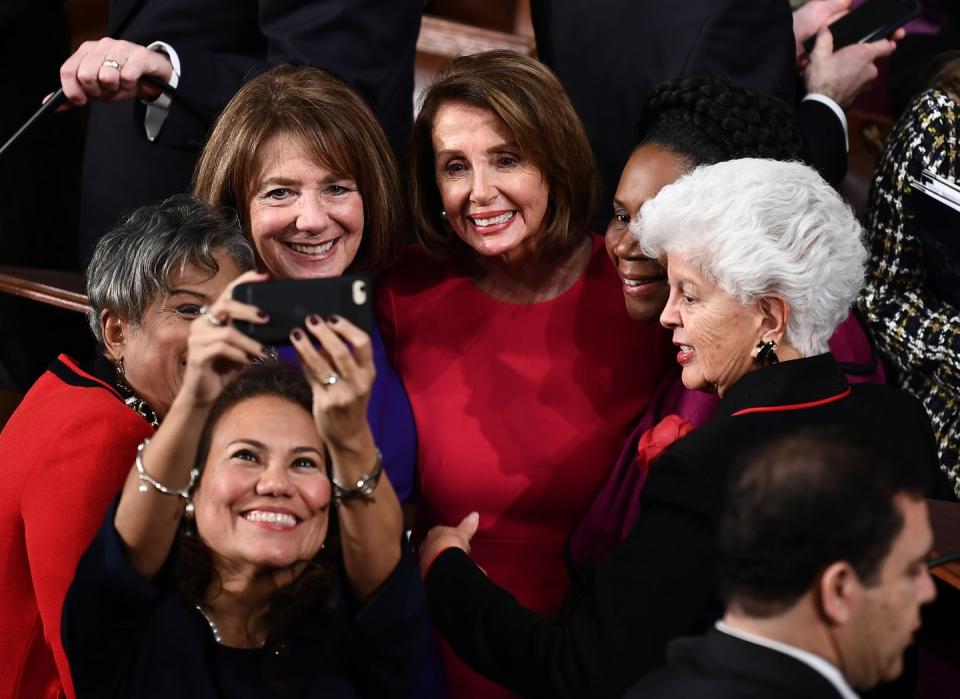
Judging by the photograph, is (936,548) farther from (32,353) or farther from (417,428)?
(32,353)

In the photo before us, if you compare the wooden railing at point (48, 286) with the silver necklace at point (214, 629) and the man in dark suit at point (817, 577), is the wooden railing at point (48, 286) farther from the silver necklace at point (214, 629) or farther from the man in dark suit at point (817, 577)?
the man in dark suit at point (817, 577)

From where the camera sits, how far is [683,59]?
10.2 feet

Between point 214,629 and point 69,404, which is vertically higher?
point 69,404

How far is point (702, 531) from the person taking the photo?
2086mm

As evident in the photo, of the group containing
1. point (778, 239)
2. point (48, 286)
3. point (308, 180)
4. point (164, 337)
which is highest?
point (778, 239)

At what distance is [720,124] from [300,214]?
2.67ft

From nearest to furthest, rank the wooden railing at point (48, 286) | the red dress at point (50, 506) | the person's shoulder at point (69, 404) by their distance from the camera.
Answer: the red dress at point (50, 506) < the person's shoulder at point (69, 404) < the wooden railing at point (48, 286)

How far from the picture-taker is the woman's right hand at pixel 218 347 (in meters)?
1.83

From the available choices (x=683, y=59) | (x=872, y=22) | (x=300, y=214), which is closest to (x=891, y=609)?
(x=300, y=214)

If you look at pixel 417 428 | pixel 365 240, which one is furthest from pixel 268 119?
pixel 417 428

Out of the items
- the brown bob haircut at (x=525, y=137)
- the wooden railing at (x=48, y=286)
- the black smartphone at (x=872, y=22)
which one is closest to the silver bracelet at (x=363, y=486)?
the wooden railing at (x=48, y=286)

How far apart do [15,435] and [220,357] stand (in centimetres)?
70

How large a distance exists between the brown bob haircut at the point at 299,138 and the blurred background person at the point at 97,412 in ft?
0.74

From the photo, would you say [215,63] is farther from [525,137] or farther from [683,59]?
[683,59]
